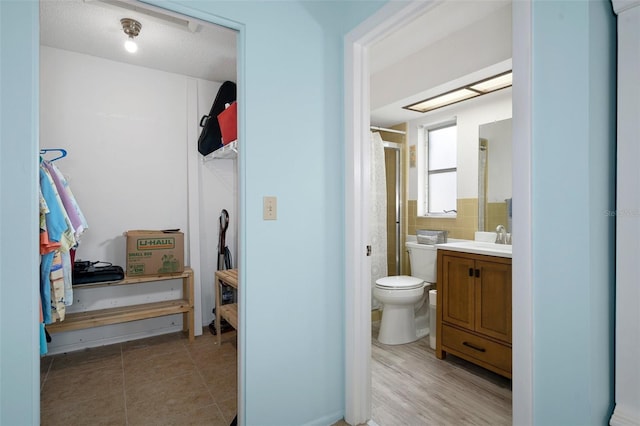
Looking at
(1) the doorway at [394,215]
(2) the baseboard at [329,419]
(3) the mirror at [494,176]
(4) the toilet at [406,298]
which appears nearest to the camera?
(2) the baseboard at [329,419]

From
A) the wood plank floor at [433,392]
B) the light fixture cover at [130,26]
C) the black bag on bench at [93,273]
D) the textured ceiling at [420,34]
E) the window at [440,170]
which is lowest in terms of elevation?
the wood plank floor at [433,392]

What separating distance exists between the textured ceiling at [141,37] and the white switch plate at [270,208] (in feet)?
3.31

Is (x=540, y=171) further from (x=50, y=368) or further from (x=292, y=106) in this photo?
(x=50, y=368)

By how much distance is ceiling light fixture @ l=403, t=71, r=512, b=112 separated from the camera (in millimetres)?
2514

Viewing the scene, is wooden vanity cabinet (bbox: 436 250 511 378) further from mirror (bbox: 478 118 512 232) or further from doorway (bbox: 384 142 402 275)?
Result: doorway (bbox: 384 142 402 275)

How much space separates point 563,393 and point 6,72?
2055mm

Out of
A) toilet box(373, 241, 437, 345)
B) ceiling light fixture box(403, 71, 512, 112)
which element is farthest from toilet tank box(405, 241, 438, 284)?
ceiling light fixture box(403, 71, 512, 112)

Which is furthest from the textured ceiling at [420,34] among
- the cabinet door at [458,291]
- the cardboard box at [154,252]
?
the cardboard box at [154,252]

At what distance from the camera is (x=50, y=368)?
258 cm

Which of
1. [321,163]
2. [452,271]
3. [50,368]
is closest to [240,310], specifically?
[321,163]

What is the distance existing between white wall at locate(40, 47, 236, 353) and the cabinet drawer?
7.27ft

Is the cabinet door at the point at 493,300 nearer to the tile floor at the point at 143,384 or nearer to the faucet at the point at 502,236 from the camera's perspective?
the faucet at the point at 502,236

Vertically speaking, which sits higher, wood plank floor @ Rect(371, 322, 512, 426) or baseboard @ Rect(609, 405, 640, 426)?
baseboard @ Rect(609, 405, 640, 426)

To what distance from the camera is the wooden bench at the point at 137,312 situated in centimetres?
262
